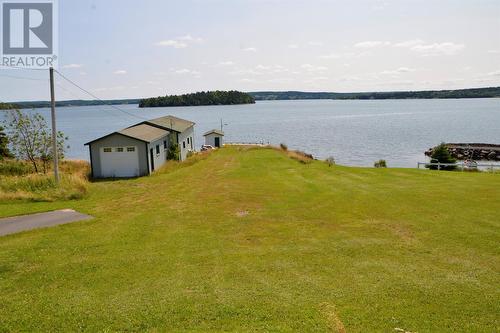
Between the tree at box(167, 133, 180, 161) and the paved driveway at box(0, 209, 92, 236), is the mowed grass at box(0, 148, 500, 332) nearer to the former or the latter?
the paved driveway at box(0, 209, 92, 236)

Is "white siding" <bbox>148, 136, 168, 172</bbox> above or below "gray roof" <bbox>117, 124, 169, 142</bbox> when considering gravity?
below

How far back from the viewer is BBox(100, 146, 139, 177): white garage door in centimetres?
2792

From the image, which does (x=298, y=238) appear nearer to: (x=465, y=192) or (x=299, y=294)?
(x=299, y=294)

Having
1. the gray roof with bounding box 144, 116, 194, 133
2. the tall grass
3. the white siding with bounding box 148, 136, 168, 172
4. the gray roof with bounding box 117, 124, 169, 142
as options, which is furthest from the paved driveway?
the gray roof with bounding box 144, 116, 194, 133

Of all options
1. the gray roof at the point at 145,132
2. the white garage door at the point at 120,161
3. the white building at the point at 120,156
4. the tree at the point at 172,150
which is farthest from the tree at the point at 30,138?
the tree at the point at 172,150

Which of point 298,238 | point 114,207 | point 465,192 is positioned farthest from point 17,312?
point 465,192

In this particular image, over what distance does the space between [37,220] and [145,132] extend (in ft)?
57.0

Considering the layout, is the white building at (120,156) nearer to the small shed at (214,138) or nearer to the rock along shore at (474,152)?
the small shed at (214,138)

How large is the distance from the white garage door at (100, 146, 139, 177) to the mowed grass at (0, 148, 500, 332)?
28.8 ft

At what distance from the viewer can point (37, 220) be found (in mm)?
14875

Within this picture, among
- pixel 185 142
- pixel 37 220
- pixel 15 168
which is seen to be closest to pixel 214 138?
pixel 185 142

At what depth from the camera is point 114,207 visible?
57.2 ft

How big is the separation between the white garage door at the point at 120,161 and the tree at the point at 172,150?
611 cm

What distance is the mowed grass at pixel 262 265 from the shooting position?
755 centimetres
